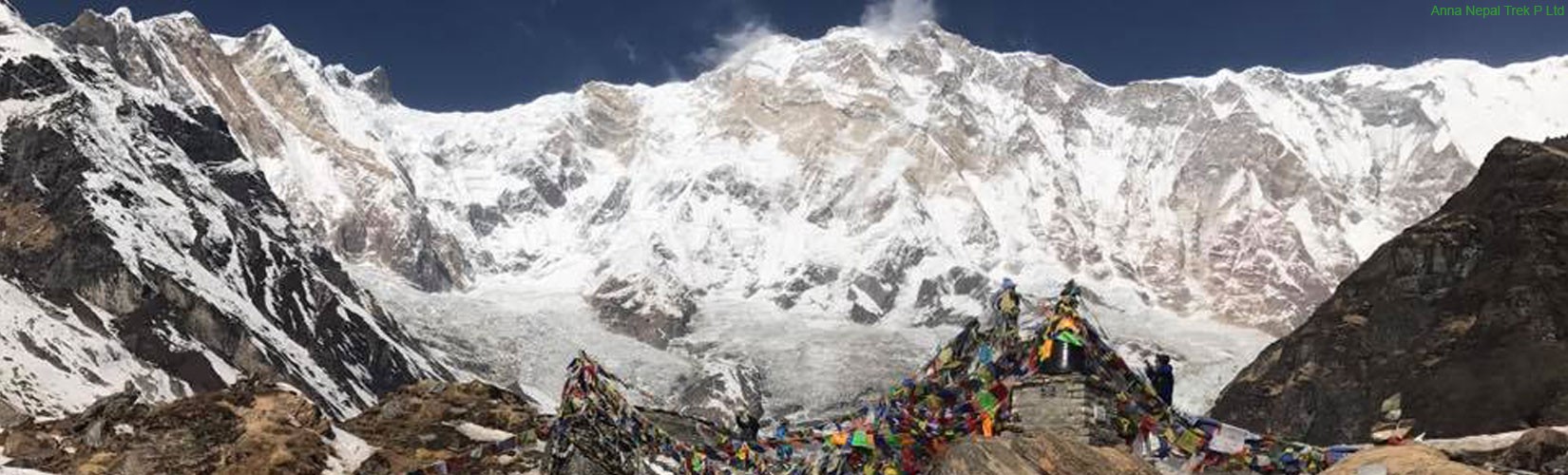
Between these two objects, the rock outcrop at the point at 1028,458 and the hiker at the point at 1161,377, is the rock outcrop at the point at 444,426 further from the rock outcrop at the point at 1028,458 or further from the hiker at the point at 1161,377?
the rock outcrop at the point at 1028,458

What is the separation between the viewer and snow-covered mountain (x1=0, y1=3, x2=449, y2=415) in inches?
5172

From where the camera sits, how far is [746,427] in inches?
1293

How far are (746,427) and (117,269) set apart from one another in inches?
5377

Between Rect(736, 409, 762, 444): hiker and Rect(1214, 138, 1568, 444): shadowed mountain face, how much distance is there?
5742cm

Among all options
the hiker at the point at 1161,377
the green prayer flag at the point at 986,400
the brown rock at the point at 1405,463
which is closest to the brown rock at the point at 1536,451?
the brown rock at the point at 1405,463

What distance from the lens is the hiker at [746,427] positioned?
31.9m

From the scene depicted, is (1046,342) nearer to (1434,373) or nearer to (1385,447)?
(1385,447)

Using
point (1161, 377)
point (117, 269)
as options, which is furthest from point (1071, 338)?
point (117, 269)

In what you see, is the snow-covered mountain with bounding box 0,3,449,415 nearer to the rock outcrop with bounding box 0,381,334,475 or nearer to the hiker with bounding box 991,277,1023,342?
the rock outcrop with bounding box 0,381,334,475

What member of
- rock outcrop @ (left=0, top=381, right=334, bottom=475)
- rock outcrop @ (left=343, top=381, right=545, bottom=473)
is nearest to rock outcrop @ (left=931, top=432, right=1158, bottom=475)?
rock outcrop @ (left=343, top=381, right=545, bottom=473)

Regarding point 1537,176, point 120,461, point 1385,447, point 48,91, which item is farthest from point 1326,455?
point 48,91

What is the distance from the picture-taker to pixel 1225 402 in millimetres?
129875

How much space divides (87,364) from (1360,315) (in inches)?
4039

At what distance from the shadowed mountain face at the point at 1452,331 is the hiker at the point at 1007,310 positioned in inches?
2265
